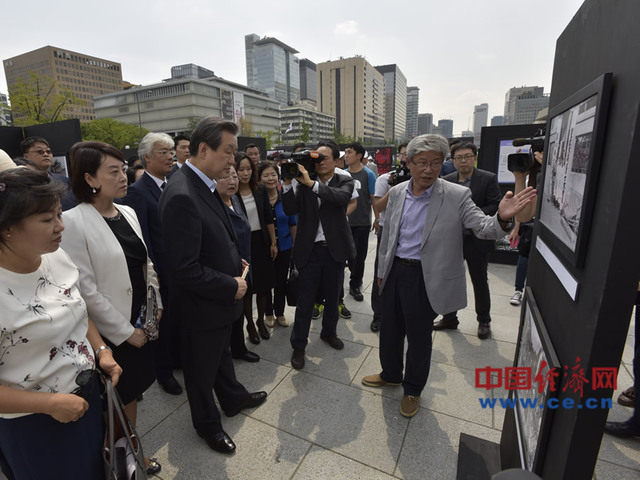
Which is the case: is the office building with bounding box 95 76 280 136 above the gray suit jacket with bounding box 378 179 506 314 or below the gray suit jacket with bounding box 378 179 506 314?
above

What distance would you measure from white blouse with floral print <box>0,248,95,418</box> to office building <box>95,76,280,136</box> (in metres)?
67.6

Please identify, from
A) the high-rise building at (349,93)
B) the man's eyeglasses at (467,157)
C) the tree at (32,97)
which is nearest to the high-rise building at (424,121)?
the high-rise building at (349,93)

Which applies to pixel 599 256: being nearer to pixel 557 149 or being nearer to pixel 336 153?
pixel 557 149

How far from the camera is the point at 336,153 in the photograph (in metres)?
3.51

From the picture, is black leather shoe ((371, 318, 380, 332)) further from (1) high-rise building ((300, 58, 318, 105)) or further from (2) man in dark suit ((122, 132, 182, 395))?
(1) high-rise building ((300, 58, 318, 105))

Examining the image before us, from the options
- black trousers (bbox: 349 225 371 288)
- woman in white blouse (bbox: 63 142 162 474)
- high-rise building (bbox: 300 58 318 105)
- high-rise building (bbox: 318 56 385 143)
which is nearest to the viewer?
woman in white blouse (bbox: 63 142 162 474)

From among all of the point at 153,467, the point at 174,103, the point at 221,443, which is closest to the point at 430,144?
the point at 221,443

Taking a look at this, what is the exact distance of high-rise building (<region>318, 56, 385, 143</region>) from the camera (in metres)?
109

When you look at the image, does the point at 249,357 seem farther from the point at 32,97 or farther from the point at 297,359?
the point at 32,97

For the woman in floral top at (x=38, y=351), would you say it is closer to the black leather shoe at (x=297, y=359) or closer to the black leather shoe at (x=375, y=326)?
the black leather shoe at (x=297, y=359)

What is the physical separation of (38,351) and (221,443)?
147 cm

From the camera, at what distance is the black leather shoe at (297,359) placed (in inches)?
128

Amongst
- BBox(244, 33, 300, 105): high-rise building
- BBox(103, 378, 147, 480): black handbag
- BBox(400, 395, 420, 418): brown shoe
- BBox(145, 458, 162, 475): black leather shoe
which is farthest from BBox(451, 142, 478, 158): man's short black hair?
BBox(244, 33, 300, 105): high-rise building

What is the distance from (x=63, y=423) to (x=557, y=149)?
2311mm
